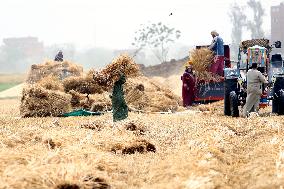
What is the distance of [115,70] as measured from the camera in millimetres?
14031

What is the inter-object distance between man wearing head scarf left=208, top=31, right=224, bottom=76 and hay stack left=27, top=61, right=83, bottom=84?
286 inches

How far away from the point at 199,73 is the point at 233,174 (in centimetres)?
1399

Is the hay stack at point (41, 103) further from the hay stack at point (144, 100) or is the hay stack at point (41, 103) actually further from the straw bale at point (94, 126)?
the straw bale at point (94, 126)

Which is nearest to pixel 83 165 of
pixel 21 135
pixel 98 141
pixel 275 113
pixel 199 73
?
pixel 98 141

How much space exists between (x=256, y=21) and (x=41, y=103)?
86.4 meters

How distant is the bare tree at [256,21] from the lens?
10006 cm

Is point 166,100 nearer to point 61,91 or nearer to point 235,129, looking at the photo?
point 61,91

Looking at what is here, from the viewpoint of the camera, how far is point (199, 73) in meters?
20.2

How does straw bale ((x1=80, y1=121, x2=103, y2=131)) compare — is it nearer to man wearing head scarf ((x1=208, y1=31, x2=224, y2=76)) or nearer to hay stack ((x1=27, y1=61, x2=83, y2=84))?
man wearing head scarf ((x1=208, y1=31, x2=224, y2=76))

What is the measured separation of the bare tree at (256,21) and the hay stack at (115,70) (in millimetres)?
87242

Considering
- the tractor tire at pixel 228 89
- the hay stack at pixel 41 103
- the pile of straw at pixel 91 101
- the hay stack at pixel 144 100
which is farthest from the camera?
the hay stack at pixel 144 100

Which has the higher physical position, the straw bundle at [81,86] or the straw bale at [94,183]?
the straw bale at [94,183]

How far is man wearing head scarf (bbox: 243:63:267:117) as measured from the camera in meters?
15.2

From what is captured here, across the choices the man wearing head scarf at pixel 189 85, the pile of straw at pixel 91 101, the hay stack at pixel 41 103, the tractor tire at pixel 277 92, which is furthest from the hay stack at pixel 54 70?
the tractor tire at pixel 277 92
